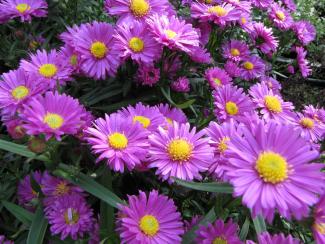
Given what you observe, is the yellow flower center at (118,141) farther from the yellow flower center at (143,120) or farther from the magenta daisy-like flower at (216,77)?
the magenta daisy-like flower at (216,77)

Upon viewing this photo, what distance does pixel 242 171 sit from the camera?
108 centimetres

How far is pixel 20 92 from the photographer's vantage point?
5.17 feet

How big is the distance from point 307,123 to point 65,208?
1.19m

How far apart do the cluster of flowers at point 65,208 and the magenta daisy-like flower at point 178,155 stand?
318 mm

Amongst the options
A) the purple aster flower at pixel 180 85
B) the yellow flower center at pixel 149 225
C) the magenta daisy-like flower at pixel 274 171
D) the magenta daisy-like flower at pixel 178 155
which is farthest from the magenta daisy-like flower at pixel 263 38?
the yellow flower center at pixel 149 225

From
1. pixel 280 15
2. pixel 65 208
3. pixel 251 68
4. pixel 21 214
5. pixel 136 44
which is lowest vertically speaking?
pixel 21 214

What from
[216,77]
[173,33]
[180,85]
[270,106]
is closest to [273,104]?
[270,106]

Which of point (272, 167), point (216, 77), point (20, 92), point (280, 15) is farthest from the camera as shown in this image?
point (280, 15)

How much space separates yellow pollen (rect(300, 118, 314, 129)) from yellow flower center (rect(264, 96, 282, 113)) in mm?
139

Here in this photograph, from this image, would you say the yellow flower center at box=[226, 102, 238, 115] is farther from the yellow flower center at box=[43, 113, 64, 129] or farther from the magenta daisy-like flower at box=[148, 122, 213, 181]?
the yellow flower center at box=[43, 113, 64, 129]

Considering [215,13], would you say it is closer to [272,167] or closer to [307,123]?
[307,123]

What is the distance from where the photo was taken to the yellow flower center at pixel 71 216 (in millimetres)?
1423

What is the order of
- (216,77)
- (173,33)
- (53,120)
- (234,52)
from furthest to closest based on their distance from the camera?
(234,52), (216,77), (173,33), (53,120)

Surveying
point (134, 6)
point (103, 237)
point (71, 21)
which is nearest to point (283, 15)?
point (134, 6)
